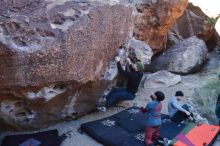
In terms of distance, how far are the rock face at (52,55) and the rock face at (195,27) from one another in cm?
682

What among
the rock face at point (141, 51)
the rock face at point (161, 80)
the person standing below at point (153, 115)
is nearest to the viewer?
the person standing below at point (153, 115)

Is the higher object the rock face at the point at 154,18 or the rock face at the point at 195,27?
the rock face at the point at 154,18

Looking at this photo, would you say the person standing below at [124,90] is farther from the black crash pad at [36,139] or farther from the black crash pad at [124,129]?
the black crash pad at [36,139]

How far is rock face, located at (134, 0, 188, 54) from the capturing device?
37.9 feet

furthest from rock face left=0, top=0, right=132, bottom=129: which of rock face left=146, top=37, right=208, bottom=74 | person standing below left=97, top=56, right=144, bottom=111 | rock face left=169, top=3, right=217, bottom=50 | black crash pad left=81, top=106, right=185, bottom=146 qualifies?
rock face left=169, top=3, right=217, bottom=50

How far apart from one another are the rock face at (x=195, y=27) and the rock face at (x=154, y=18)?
1823 millimetres

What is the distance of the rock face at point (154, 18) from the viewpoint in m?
11.6

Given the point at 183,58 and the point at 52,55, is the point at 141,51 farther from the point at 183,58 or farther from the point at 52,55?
the point at 52,55

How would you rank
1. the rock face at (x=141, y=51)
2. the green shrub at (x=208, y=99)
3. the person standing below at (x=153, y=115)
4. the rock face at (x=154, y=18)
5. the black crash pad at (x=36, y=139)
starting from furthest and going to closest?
1. the rock face at (x=154, y=18)
2. the rock face at (x=141, y=51)
3. the green shrub at (x=208, y=99)
4. the black crash pad at (x=36, y=139)
5. the person standing below at (x=153, y=115)

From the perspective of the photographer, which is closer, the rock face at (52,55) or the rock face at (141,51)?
the rock face at (52,55)

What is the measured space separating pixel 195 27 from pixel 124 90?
676 centimetres

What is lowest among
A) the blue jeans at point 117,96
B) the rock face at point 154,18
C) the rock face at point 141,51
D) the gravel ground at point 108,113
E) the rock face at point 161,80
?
the gravel ground at point 108,113

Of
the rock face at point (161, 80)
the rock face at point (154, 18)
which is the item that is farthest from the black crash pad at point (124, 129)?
the rock face at point (154, 18)

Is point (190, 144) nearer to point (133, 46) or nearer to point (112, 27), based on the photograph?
point (112, 27)
